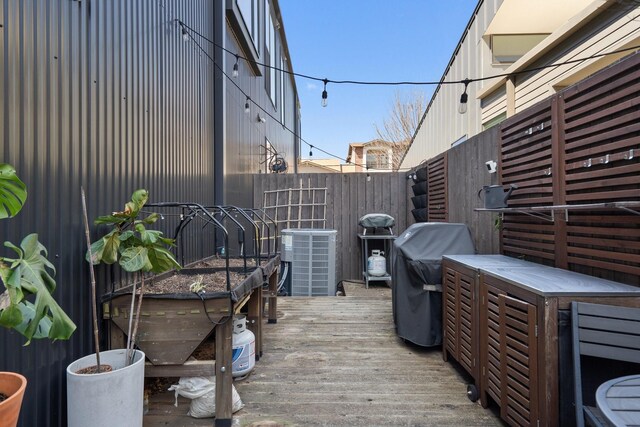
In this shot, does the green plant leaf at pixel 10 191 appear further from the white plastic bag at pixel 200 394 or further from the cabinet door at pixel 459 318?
the cabinet door at pixel 459 318

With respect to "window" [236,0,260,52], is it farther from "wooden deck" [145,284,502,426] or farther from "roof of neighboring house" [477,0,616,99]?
"wooden deck" [145,284,502,426]

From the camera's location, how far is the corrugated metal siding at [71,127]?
61.7 inches

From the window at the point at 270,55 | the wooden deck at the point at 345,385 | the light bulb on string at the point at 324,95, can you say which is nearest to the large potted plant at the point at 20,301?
the wooden deck at the point at 345,385

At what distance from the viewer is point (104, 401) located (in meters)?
1.62

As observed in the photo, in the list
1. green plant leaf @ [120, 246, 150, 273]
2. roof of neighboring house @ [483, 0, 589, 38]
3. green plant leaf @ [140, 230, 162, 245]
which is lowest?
green plant leaf @ [120, 246, 150, 273]

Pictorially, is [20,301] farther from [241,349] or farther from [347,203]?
[347,203]

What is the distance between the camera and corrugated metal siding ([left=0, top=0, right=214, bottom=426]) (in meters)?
1.57

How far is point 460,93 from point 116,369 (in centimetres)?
670

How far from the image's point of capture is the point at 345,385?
2695mm

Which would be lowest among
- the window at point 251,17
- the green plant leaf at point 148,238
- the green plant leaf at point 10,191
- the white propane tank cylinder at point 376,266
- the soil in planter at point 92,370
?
the white propane tank cylinder at point 376,266

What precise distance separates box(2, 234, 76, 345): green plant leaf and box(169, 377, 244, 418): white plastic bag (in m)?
1.23

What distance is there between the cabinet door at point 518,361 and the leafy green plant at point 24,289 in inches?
77.8

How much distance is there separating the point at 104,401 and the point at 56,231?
86cm

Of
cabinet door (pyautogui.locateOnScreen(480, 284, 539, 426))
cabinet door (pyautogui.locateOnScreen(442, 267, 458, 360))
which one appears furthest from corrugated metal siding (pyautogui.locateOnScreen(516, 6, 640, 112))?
cabinet door (pyautogui.locateOnScreen(480, 284, 539, 426))
